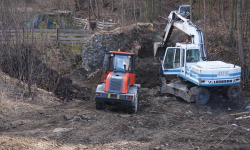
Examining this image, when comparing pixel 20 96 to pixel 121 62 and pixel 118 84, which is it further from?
pixel 121 62

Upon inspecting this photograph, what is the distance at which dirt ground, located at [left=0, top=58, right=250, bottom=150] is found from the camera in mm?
6430

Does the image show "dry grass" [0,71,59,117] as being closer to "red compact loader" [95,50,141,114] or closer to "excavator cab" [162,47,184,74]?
"red compact loader" [95,50,141,114]

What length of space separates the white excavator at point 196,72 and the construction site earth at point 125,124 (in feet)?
1.37

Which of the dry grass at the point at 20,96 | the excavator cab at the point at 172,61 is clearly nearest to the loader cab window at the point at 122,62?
the excavator cab at the point at 172,61

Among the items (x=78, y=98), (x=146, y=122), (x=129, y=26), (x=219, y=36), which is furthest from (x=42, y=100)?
(x=219, y=36)

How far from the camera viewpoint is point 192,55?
1142 centimetres

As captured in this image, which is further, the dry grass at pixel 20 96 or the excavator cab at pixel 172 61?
the excavator cab at pixel 172 61

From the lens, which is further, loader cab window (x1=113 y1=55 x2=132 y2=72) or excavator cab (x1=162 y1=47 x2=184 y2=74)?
excavator cab (x1=162 y1=47 x2=184 y2=74)

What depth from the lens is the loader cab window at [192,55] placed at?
1136cm

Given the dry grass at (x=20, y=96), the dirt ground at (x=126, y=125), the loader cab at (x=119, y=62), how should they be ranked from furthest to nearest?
the loader cab at (x=119, y=62) → the dry grass at (x=20, y=96) → the dirt ground at (x=126, y=125)

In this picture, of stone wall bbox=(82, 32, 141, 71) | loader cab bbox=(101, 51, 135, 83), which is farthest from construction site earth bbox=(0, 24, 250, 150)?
stone wall bbox=(82, 32, 141, 71)

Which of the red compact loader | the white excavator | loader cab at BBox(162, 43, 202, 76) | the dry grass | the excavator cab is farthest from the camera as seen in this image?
the excavator cab

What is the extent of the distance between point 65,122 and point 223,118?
5.35m

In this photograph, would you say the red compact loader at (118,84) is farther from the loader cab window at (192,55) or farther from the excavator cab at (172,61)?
the loader cab window at (192,55)
